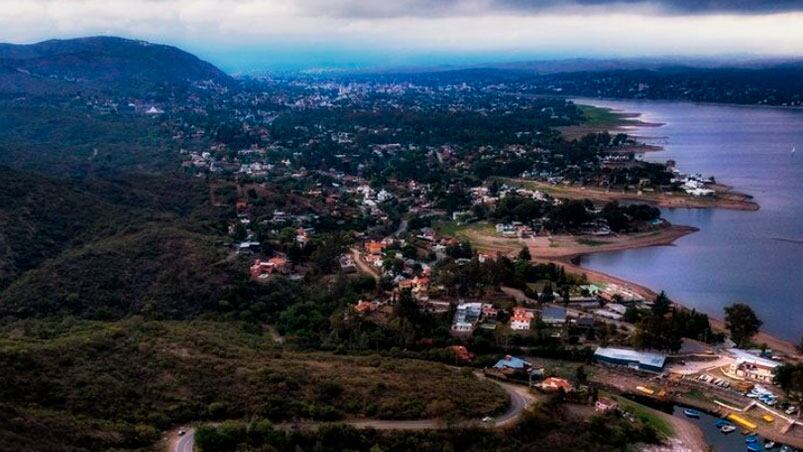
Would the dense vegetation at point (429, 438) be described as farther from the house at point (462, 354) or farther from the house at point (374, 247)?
the house at point (374, 247)

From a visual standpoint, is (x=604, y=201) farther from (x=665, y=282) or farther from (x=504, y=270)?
(x=504, y=270)

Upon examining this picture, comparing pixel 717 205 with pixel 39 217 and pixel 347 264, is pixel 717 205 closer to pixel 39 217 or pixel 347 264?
pixel 347 264

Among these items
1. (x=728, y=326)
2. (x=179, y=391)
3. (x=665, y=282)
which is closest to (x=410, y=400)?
(x=179, y=391)

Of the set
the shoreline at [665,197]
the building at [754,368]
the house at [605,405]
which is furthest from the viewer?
the shoreline at [665,197]

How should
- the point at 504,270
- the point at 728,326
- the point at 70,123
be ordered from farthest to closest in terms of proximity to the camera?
the point at 70,123, the point at 504,270, the point at 728,326

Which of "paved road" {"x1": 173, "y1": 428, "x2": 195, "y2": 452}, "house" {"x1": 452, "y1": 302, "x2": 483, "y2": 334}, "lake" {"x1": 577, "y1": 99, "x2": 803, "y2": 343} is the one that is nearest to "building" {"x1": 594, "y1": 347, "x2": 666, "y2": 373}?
"house" {"x1": 452, "y1": 302, "x2": 483, "y2": 334}

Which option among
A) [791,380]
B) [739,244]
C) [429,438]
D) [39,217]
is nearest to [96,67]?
[39,217]

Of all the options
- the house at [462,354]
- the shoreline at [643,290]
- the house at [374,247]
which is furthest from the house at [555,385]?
the house at [374,247]
